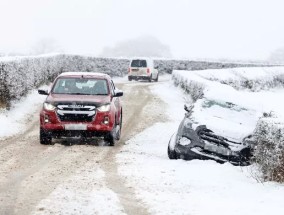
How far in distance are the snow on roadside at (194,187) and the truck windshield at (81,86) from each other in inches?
84.9

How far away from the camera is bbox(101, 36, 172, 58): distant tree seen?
433 ft

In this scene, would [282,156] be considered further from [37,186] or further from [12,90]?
[12,90]

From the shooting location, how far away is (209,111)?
1351 centimetres

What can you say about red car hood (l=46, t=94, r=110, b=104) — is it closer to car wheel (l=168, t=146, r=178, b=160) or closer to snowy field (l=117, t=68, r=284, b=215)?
snowy field (l=117, t=68, r=284, b=215)

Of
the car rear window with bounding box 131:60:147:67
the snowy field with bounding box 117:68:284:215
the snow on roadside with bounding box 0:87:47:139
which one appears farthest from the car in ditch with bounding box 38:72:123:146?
the car rear window with bounding box 131:60:147:67

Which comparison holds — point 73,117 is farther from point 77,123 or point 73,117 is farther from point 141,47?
point 141,47

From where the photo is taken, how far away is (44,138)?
14.2m

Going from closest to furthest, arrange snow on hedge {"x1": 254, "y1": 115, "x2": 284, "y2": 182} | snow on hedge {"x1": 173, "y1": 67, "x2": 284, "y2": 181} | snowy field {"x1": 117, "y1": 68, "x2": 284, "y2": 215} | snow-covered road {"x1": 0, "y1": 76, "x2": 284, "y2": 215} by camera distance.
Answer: snow-covered road {"x1": 0, "y1": 76, "x2": 284, "y2": 215}, snowy field {"x1": 117, "y1": 68, "x2": 284, "y2": 215}, snow on hedge {"x1": 254, "y1": 115, "x2": 284, "y2": 182}, snow on hedge {"x1": 173, "y1": 67, "x2": 284, "y2": 181}

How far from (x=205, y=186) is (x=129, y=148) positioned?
461cm

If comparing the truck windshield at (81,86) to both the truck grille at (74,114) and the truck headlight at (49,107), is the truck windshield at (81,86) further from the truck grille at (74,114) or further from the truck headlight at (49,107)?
the truck grille at (74,114)

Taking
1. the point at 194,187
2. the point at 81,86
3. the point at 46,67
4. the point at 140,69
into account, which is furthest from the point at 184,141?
the point at 140,69

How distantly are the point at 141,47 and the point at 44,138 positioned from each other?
121282mm

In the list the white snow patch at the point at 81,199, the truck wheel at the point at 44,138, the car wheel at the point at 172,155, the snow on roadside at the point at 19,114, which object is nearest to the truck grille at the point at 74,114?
the truck wheel at the point at 44,138

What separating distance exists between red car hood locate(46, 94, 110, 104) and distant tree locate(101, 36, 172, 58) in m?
117
